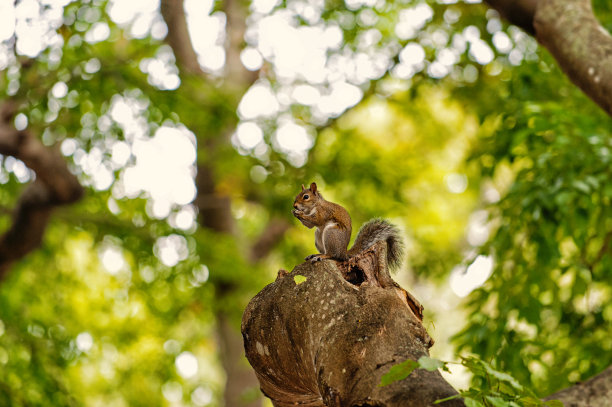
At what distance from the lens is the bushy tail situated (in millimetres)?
2582

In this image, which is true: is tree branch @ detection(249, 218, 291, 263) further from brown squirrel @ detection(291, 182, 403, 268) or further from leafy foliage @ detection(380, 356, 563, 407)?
leafy foliage @ detection(380, 356, 563, 407)

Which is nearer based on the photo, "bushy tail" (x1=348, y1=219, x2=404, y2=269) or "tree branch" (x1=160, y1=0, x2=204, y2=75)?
"bushy tail" (x1=348, y1=219, x2=404, y2=269)

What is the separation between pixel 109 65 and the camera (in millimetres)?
6320

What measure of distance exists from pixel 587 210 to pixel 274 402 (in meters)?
2.16

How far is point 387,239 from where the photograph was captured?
2.57m

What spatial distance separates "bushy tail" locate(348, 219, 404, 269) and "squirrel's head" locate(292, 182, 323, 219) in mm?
733

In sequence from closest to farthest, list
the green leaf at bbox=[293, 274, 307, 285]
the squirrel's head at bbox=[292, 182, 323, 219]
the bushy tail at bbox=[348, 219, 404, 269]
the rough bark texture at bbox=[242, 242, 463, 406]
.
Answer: the rough bark texture at bbox=[242, 242, 463, 406] → the green leaf at bbox=[293, 274, 307, 285] → the bushy tail at bbox=[348, 219, 404, 269] → the squirrel's head at bbox=[292, 182, 323, 219]

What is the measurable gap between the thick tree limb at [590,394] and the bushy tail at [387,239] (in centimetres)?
71

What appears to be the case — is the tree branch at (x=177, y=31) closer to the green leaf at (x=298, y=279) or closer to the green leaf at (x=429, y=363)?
the green leaf at (x=298, y=279)

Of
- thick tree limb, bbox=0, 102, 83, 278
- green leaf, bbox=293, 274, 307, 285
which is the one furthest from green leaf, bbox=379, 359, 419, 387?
thick tree limb, bbox=0, 102, 83, 278

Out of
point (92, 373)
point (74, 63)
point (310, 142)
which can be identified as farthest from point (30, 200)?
point (92, 373)

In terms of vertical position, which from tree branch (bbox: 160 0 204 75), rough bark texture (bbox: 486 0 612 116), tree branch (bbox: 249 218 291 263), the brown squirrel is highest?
rough bark texture (bbox: 486 0 612 116)

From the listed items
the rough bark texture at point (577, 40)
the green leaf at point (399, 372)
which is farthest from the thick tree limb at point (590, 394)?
the green leaf at point (399, 372)

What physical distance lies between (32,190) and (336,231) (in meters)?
3.84
